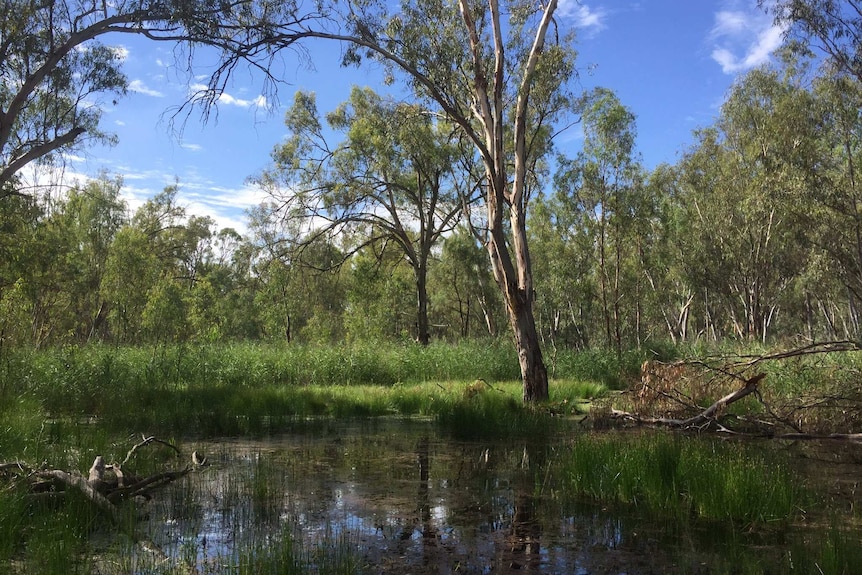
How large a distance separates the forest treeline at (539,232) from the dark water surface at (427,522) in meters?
10.4

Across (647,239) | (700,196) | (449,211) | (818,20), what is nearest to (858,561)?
(818,20)

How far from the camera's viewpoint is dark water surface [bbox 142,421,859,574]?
427cm

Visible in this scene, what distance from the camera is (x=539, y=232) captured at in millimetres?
41000

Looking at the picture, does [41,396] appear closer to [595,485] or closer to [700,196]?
[595,485]

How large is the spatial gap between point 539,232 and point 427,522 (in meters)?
37.1

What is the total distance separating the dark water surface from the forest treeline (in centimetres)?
1043

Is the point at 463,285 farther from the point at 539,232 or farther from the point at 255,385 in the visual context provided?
the point at 255,385

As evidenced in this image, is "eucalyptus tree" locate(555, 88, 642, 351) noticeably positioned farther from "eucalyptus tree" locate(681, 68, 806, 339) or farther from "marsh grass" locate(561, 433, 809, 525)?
"marsh grass" locate(561, 433, 809, 525)

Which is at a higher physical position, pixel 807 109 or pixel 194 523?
pixel 807 109

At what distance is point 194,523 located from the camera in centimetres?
505

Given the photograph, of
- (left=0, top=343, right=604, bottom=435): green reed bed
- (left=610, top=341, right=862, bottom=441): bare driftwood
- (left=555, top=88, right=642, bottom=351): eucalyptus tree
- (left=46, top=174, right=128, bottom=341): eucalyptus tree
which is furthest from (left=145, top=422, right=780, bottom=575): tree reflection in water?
(left=46, top=174, right=128, bottom=341): eucalyptus tree

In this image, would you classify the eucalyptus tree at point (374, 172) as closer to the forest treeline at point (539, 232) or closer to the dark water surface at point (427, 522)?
the forest treeline at point (539, 232)

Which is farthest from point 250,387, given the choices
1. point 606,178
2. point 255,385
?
point 606,178

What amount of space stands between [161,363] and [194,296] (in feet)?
71.9
